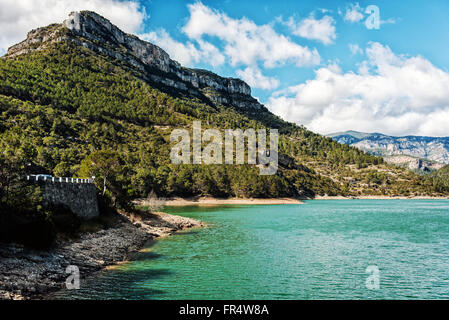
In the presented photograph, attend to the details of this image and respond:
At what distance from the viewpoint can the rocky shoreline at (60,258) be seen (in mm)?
23478

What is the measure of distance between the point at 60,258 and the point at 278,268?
21.4m

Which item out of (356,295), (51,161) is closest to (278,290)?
(356,295)

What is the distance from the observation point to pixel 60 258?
3016 cm

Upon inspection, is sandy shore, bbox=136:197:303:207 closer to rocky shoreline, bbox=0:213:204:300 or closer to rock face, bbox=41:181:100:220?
rock face, bbox=41:181:100:220

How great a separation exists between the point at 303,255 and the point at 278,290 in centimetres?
1480

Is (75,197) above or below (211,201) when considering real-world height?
above

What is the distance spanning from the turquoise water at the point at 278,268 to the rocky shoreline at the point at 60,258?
197 cm

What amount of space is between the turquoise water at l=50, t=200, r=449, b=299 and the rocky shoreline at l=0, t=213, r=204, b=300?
6.48 ft

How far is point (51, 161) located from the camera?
10138 centimetres
